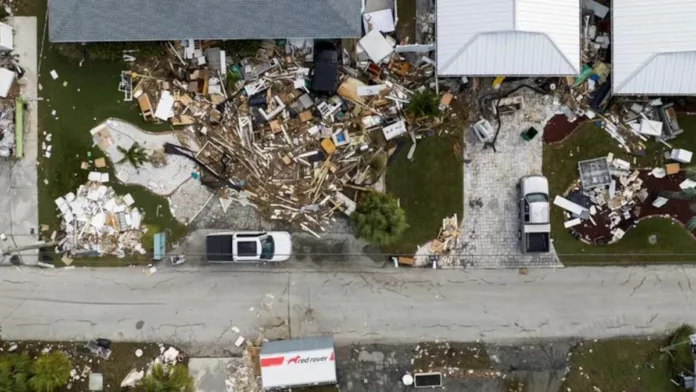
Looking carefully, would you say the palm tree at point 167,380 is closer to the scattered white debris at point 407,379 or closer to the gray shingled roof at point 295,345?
the gray shingled roof at point 295,345

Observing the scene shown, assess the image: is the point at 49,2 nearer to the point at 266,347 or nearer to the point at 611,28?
the point at 266,347

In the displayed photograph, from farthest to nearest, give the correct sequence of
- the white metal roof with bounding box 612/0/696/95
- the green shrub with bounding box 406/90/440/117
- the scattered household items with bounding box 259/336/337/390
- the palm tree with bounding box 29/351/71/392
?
1. the scattered household items with bounding box 259/336/337/390
2. the green shrub with bounding box 406/90/440/117
3. the palm tree with bounding box 29/351/71/392
4. the white metal roof with bounding box 612/0/696/95

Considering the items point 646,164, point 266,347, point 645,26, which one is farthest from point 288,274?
point 645,26

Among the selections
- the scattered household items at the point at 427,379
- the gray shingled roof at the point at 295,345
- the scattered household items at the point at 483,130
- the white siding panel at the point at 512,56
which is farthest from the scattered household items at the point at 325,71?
the scattered household items at the point at 427,379

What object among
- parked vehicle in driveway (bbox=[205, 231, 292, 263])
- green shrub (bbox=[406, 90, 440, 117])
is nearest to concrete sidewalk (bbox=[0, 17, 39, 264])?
parked vehicle in driveway (bbox=[205, 231, 292, 263])

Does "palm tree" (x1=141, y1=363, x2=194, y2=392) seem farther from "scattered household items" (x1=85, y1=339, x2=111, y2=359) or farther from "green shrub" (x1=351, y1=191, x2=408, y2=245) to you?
"green shrub" (x1=351, y1=191, x2=408, y2=245)
